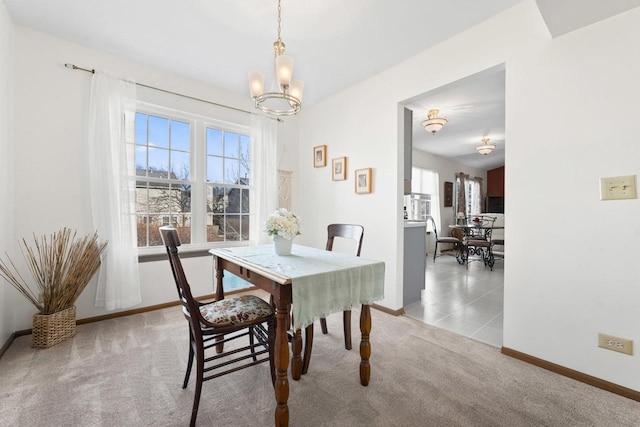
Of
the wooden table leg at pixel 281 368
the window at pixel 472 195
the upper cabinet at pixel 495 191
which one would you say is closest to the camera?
the wooden table leg at pixel 281 368

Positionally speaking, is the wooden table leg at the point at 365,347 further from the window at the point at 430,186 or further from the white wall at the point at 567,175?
the window at the point at 430,186

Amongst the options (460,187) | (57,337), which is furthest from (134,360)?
(460,187)

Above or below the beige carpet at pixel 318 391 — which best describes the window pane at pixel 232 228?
above

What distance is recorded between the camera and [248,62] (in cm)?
287

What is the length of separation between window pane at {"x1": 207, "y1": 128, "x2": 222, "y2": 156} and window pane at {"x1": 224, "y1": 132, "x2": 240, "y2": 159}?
3.1 inches

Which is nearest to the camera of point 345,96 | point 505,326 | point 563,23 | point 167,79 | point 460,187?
point 563,23

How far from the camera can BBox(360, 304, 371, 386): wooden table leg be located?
1674 mm

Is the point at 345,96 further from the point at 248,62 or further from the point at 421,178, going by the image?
the point at 421,178

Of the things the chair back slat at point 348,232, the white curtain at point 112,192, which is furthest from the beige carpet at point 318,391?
the chair back slat at point 348,232

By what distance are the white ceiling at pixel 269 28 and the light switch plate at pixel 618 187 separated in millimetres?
1005

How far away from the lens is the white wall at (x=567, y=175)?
1.64m

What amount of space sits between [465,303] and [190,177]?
367cm

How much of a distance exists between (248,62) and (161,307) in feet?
9.31

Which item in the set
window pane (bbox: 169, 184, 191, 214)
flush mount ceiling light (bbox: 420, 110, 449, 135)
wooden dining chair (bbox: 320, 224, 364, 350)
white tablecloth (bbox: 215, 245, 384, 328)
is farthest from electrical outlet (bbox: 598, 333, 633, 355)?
window pane (bbox: 169, 184, 191, 214)
